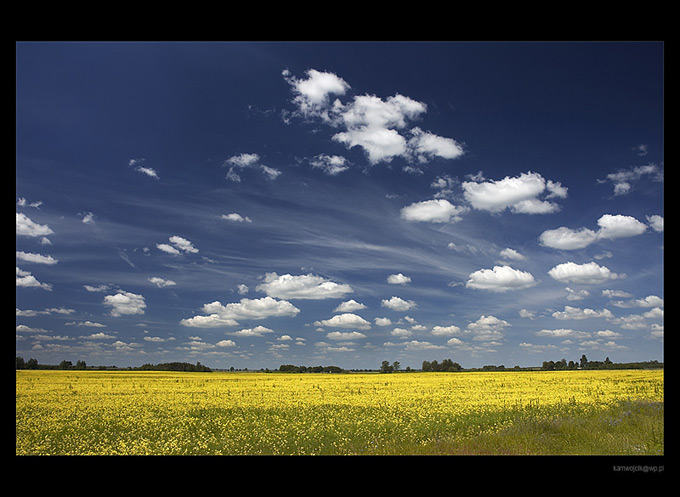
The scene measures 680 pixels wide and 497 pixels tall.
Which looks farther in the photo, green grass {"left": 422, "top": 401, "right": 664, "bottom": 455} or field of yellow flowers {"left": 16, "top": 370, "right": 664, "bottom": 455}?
field of yellow flowers {"left": 16, "top": 370, "right": 664, "bottom": 455}

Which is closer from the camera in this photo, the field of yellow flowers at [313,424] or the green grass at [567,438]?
the green grass at [567,438]

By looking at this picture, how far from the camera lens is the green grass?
9758 millimetres

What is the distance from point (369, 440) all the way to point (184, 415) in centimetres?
708

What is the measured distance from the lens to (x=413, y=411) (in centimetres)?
1370

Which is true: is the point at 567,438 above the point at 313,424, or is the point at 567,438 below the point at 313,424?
above

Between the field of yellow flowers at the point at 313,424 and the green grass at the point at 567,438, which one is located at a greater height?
the green grass at the point at 567,438

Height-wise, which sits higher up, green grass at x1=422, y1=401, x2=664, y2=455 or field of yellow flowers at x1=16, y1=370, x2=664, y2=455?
green grass at x1=422, y1=401, x2=664, y2=455

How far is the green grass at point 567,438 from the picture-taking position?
32.0ft

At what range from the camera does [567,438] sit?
10.8 metres

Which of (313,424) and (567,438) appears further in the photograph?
(313,424)
